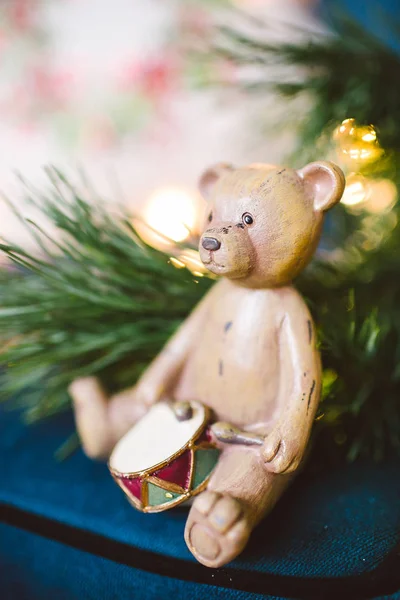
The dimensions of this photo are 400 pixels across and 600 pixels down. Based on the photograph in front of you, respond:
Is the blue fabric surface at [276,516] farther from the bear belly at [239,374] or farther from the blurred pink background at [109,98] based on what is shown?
the blurred pink background at [109,98]

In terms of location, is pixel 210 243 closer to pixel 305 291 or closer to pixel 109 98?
pixel 305 291

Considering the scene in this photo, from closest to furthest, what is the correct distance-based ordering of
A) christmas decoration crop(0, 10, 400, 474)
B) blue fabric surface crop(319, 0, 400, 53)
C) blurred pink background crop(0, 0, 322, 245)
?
christmas decoration crop(0, 10, 400, 474)
blue fabric surface crop(319, 0, 400, 53)
blurred pink background crop(0, 0, 322, 245)

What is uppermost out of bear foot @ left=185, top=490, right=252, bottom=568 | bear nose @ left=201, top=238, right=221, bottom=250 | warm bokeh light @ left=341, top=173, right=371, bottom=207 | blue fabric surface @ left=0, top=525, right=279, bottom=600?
warm bokeh light @ left=341, top=173, right=371, bottom=207

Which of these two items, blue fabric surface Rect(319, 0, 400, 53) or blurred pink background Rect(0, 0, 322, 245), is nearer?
blue fabric surface Rect(319, 0, 400, 53)

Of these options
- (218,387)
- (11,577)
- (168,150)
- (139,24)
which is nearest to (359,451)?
(218,387)

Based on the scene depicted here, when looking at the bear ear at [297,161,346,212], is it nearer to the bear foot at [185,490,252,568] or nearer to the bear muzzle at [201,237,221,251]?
the bear muzzle at [201,237,221,251]

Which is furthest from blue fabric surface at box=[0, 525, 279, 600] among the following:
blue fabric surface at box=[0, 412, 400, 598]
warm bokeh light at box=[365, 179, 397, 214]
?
warm bokeh light at box=[365, 179, 397, 214]

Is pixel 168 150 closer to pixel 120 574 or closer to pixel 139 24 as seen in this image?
pixel 139 24

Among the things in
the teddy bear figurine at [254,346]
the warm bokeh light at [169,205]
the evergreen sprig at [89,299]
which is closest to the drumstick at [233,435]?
the teddy bear figurine at [254,346]
